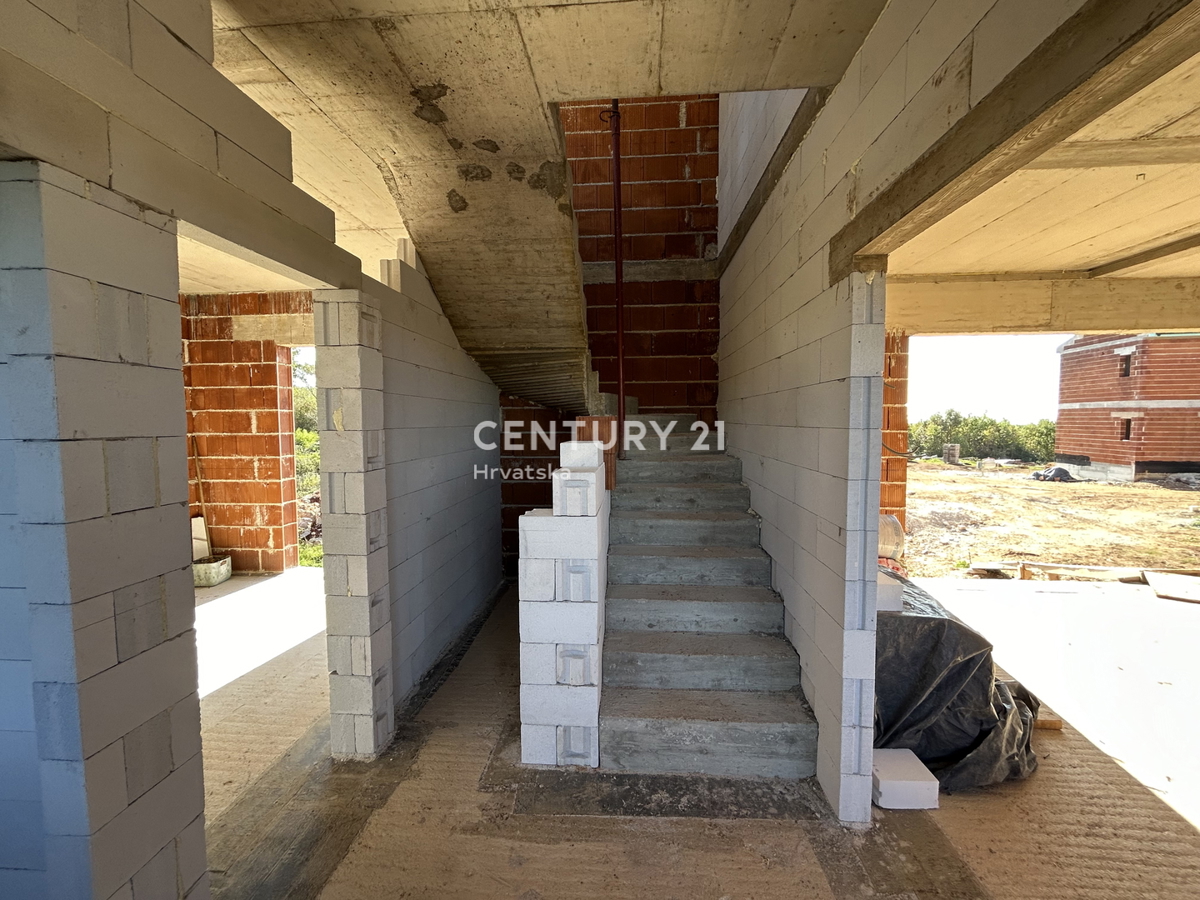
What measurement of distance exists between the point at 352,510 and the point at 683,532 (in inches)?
78.0

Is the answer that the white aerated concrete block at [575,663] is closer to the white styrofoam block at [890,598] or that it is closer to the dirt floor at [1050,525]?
the white styrofoam block at [890,598]

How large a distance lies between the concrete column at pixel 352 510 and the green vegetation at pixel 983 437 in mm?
16349

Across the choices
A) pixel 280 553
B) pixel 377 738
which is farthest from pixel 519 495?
pixel 377 738

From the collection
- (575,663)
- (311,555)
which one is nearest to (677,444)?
(575,663)

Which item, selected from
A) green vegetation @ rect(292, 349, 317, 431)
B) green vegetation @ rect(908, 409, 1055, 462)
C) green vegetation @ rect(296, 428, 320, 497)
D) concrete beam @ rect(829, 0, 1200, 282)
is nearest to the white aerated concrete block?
concrete beam @ rect(829, 0, 1200, 282)

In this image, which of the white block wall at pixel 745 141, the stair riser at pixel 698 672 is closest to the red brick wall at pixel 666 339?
the white block wall at pixel 745 141

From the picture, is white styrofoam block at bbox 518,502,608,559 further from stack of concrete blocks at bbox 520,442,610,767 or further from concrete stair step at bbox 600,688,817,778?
concrete stair step at bbox 600,688,817,778

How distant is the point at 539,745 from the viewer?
2.43m

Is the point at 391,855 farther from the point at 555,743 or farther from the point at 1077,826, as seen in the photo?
the point at 1077,826

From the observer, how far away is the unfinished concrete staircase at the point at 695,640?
2381 millimetres

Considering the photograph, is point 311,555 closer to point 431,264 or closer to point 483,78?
point 431,264

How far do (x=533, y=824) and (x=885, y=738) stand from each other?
1.67 meters

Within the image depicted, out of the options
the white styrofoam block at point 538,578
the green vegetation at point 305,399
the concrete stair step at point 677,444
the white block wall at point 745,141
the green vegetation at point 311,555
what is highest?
the white block wall at point 745,141

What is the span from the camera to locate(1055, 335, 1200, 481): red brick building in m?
9.33
